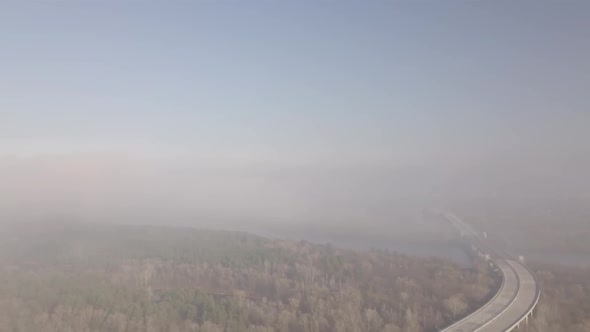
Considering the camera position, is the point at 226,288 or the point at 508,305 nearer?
the point at 508,305

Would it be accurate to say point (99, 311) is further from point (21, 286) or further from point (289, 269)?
point (289, 269)

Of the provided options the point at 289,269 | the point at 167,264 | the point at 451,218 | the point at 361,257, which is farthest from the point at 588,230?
the point at 167,264

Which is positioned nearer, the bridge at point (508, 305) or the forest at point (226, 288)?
the bridge at point (508, 305)

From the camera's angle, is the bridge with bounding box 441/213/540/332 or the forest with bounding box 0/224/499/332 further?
the forest with bounding box 0/224/499/332

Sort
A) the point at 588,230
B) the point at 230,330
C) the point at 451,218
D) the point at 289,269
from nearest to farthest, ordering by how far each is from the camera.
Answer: the point at 230,330
the point at 289,269
the point at 588,230
the point at 451,218

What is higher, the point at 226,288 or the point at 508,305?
the point at 508,305
